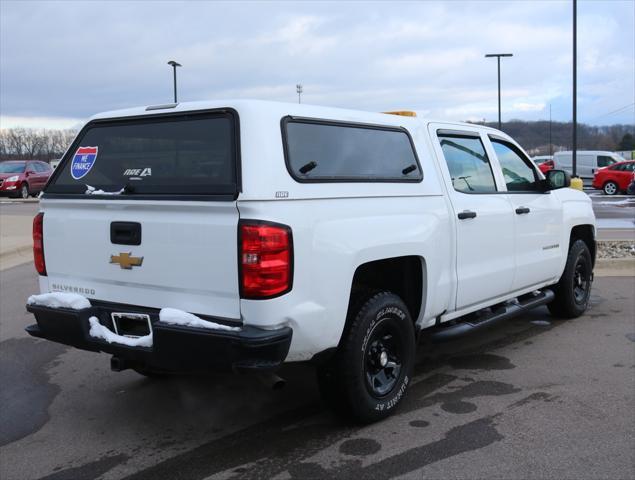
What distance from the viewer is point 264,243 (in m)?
3.20

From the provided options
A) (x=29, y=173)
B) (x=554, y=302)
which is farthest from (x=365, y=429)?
(x=29, y=173)

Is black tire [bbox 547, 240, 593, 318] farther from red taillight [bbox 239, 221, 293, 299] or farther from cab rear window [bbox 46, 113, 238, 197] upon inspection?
cab rear window [bbox 46, 113, 238, 197]

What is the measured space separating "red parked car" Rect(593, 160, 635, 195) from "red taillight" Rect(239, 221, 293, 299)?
28107 millimetres

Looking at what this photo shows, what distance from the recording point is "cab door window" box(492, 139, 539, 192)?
548cm

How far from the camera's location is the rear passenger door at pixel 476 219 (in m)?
4.66

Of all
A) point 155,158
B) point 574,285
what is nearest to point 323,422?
point 155,158

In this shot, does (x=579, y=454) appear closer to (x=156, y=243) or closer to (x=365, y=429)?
(x=365, y=429)

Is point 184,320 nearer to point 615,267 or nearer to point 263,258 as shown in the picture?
point 263,258

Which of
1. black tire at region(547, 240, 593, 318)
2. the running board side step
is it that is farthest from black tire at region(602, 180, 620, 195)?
the running board side step

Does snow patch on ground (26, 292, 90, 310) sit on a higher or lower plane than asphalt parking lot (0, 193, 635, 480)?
higher

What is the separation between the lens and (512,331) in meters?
6.32

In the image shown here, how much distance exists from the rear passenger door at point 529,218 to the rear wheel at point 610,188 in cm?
2497

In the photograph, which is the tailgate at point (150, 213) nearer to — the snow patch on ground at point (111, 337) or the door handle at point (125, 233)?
the door handle at point (125, 233)

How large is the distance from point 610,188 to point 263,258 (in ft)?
94.7
